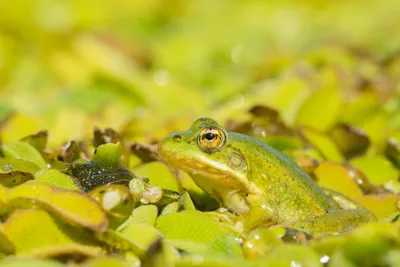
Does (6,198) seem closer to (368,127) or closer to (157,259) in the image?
(157,259)

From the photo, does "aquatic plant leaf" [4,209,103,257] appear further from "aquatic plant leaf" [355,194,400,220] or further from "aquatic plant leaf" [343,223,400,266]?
Answer: "aquatic plant leaf" [355,194,400,220]

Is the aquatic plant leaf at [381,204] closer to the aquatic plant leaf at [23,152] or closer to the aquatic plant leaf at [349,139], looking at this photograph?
the aquatic plant leaf at [349,139]

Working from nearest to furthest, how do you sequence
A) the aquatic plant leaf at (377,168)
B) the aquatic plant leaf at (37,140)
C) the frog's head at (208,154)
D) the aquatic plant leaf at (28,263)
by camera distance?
the aquatic plant leaf at (28,263) → the frog's head at (208,154) → the aquatic plant leaf at (37,140) → the aquatic plant leaf at (377,168)

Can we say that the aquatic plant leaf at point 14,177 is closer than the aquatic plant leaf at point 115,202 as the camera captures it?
No

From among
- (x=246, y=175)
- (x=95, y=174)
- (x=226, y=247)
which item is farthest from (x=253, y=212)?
(x=95, y=174)

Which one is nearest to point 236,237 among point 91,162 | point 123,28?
point 91,162

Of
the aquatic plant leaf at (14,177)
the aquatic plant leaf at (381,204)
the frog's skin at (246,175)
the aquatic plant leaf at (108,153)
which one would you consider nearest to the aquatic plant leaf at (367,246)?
the frog's skin at (246,175)
